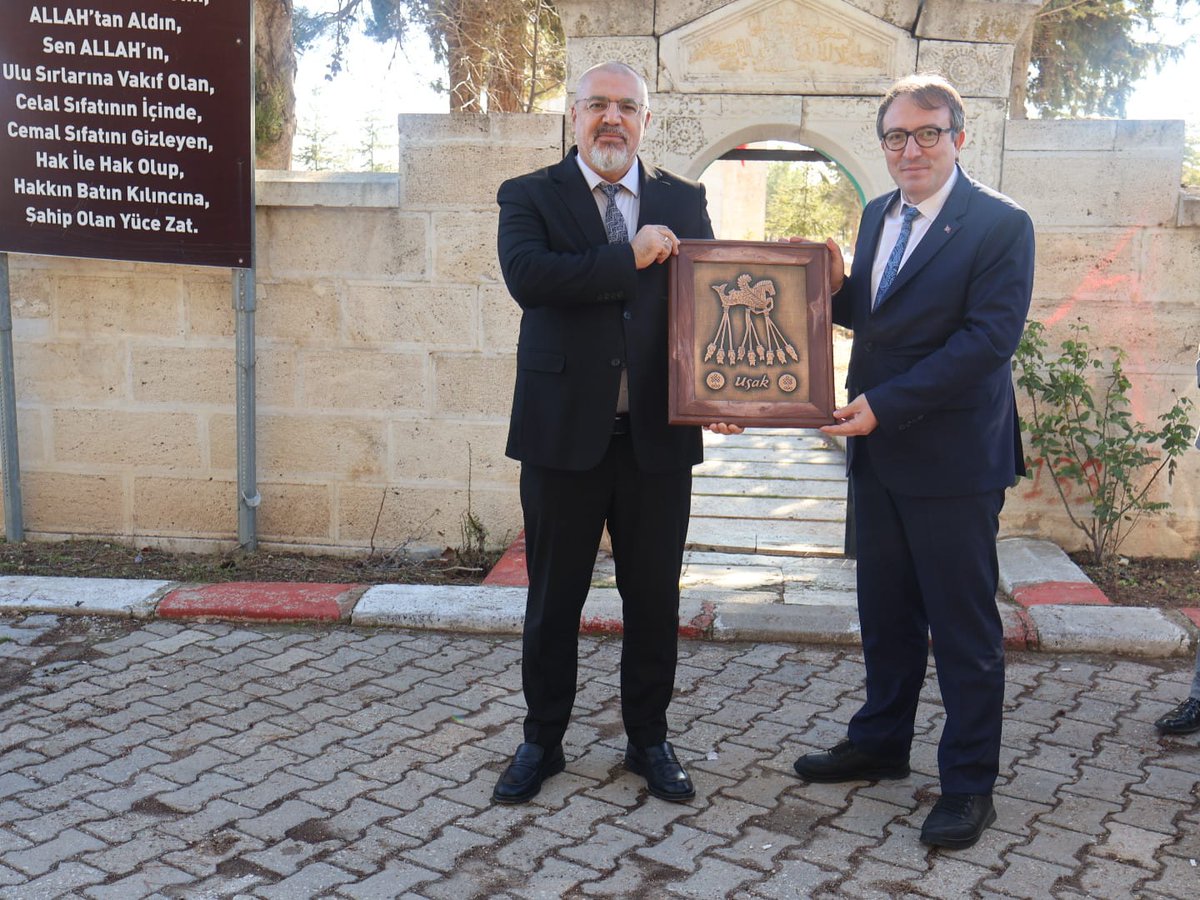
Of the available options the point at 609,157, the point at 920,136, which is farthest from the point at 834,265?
the point at 609,157

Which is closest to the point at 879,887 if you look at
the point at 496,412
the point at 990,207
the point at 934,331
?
the point at 934,331

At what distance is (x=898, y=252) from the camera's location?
11.8 ft

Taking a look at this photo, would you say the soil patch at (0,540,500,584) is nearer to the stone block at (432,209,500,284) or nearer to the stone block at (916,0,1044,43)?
the stone block at (432,209,500,284)

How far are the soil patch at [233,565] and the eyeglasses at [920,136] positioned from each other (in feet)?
11.4

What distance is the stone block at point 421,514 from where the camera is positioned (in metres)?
6.57

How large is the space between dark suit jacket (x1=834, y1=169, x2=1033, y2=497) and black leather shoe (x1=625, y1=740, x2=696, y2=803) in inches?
43.8

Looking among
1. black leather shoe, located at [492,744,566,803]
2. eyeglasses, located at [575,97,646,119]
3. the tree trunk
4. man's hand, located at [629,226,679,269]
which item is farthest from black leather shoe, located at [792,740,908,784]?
the tree trunk

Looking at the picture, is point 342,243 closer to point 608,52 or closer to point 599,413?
point 608,52

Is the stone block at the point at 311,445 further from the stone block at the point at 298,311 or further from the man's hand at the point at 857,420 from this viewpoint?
the man's hand at the point at 857,420

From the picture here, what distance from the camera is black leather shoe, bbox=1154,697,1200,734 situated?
422 cm

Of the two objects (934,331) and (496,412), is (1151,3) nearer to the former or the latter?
(496,412)

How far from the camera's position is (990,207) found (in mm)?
3408

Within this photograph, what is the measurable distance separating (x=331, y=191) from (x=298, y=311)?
67 centimetres

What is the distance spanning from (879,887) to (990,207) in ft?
6.28
